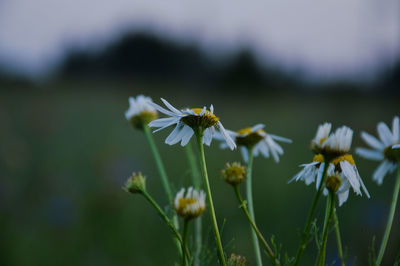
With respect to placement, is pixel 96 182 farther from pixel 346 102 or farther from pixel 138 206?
pixel 346 102

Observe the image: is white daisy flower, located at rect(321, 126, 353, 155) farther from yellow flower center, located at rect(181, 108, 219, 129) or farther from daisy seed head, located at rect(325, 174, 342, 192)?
yellow flower center, located at rect(181, 108, 219, 129)

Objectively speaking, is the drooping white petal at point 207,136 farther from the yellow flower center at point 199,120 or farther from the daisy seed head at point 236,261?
the daisy seed head at point 236,261

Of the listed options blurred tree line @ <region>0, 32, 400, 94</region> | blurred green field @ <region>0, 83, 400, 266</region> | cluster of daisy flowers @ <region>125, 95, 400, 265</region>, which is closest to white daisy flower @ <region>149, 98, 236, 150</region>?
cluster of daisy flowers @ <region>125, 95, 400, 265</region>

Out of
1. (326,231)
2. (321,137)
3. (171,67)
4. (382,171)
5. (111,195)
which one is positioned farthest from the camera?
(171,67)

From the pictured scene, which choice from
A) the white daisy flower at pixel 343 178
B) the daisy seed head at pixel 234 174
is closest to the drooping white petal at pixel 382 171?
the white daisy flower at pixel 343 178

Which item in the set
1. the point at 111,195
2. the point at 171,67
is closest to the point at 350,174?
the point at 111,195

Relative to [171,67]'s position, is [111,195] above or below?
below

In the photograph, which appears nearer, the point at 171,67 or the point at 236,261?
the point at 236,261

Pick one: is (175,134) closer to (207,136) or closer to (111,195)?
(207,136)

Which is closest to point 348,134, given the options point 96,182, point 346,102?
point 96,182
